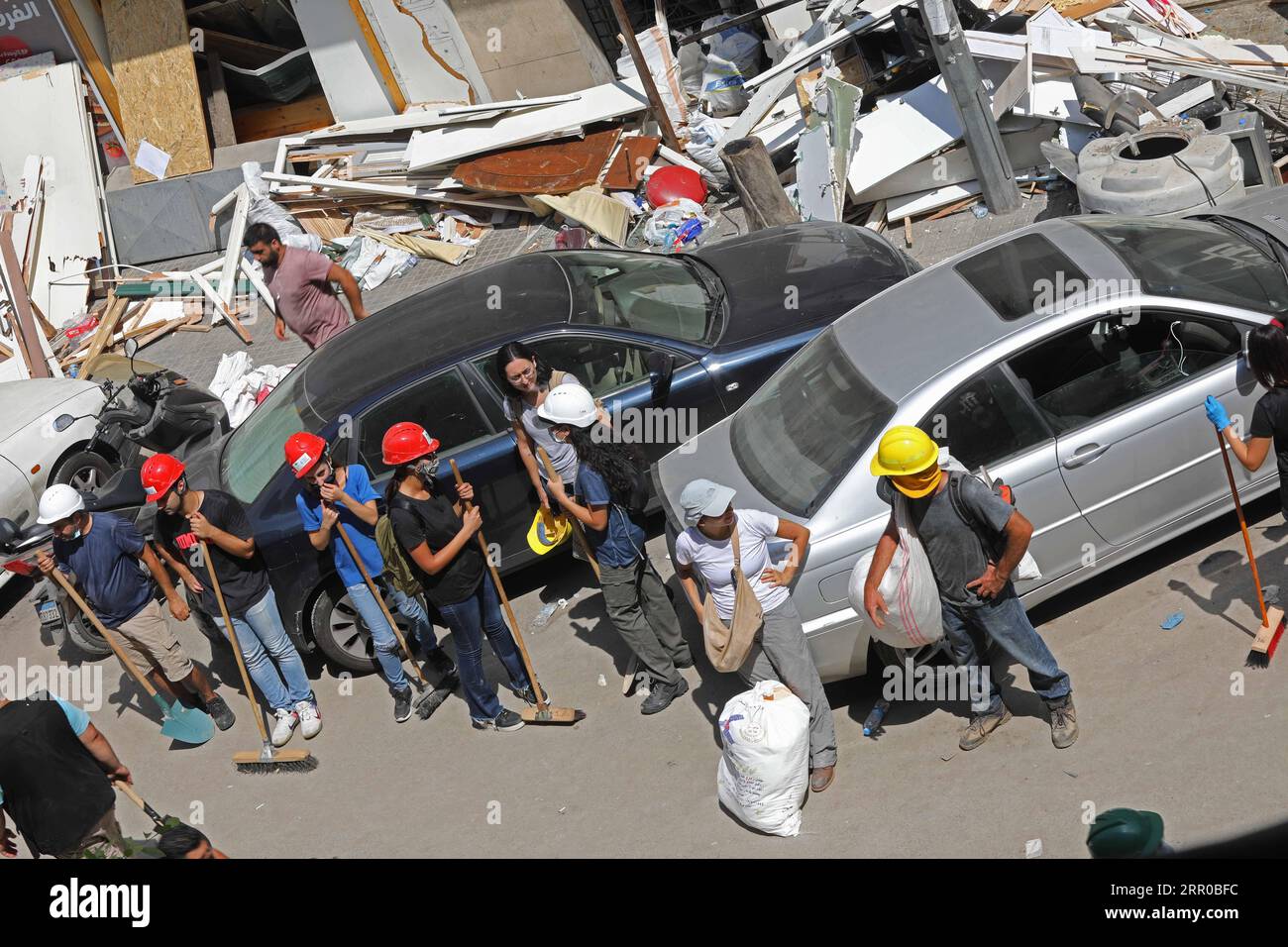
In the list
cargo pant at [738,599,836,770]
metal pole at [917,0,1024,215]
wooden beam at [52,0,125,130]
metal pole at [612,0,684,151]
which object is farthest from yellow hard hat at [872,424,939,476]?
wooden beam at [52,0,125,130]

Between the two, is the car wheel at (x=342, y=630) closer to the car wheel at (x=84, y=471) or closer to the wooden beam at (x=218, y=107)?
the car wheel at (x=84, y=471)

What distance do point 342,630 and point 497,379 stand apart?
1.88 metres

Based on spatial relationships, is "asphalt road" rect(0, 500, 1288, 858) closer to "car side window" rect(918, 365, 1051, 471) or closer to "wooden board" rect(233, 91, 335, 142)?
"car side window" rect(918, 365, 1051, 471)

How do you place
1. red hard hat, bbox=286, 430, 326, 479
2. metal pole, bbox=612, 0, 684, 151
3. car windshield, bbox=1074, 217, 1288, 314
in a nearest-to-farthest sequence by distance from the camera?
car windshield, bbox=1074, 217, 1288, 314
red hard hat, bbox=286, 430, 326, 479
metal pole, bbox=612, 0, 684, 151

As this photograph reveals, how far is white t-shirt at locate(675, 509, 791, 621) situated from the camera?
5320 millimetres

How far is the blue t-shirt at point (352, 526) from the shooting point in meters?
6.71

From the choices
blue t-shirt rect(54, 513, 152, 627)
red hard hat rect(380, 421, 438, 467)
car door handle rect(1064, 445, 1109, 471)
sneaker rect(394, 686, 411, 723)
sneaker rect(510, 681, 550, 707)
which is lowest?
sneaker rect(394, 686, 411, 723)

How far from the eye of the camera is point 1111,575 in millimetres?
6367

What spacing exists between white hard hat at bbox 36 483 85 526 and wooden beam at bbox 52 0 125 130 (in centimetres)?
1021

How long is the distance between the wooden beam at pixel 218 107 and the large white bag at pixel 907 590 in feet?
41.2

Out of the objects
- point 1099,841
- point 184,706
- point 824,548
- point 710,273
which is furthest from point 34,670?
point 1099,841

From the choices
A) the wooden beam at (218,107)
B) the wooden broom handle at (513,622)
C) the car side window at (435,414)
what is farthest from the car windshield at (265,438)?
the wooden beam at (218,107)

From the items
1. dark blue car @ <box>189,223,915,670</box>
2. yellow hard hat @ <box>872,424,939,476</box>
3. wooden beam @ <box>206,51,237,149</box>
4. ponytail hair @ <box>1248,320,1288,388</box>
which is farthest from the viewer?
wooden beam @ <box>206,51,237,149</box>

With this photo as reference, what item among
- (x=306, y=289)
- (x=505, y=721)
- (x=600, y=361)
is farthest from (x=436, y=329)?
(x=505, y=721)
